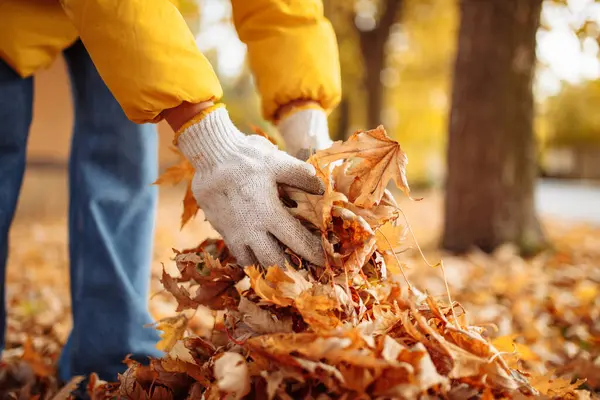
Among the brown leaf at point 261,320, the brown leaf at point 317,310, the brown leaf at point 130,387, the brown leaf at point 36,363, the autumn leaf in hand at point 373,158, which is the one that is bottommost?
the brown leaf at point 36,363

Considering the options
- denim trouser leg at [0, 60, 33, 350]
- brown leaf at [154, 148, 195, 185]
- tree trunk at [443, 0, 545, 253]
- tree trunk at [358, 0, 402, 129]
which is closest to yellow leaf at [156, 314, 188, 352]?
brown leaf at [154, 148, 195, 185]

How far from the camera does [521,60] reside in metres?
3.92

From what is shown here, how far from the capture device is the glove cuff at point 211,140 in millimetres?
1199

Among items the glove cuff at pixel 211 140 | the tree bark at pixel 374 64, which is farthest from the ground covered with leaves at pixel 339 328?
the tree bark at pixel 374 64

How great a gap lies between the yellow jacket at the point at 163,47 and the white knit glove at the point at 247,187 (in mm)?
101

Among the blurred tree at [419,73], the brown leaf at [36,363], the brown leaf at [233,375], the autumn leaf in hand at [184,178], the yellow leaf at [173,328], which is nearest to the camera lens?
the brown leaf at [233,375]

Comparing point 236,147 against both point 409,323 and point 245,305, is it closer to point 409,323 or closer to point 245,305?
point 245,305

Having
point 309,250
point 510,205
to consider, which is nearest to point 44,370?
point 309,250

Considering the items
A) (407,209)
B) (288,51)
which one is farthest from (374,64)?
(288,51)

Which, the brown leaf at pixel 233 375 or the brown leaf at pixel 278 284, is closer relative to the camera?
the brown leaf at pixel 233 375

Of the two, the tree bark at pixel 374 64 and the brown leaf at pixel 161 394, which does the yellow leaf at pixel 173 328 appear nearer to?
the brown leaf at pixel 161 394

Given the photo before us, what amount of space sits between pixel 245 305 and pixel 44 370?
990 mm

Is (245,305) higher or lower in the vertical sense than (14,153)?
lower

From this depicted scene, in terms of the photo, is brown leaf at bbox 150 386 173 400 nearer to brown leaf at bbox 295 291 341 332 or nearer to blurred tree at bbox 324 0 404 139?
brown leaf at bbox 295 291 341 332
